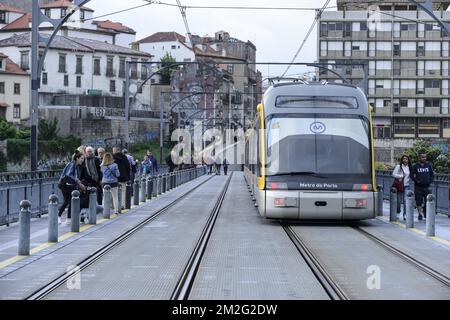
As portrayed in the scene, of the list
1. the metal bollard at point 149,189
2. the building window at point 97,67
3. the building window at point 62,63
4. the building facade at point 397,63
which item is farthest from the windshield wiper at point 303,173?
the building window at point 97,67

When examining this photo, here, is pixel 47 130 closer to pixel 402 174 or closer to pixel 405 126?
pixel 405 126

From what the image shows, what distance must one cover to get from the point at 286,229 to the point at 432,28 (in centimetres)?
8689

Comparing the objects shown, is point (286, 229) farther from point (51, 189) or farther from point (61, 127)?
A: point (61, 127)

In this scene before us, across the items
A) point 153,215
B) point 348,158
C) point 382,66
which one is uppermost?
point 382,66

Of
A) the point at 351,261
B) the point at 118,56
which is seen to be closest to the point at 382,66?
the point at 118,56

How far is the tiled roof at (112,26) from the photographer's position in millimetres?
122250

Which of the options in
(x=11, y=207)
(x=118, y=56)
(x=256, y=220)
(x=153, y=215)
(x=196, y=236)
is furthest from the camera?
(x=118, y=56)

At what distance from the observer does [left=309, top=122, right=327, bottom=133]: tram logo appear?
63.6ft

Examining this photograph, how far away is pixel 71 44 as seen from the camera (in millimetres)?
101438

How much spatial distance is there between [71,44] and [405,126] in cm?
3961

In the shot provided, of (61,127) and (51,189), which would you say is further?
(61,127)

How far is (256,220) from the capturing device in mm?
21328

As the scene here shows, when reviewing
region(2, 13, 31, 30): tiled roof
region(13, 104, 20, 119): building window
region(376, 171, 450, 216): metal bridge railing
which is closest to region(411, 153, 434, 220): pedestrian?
region(376, 171, 450, 216): metal bridge railing

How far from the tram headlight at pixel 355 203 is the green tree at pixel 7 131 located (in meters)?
60.2
